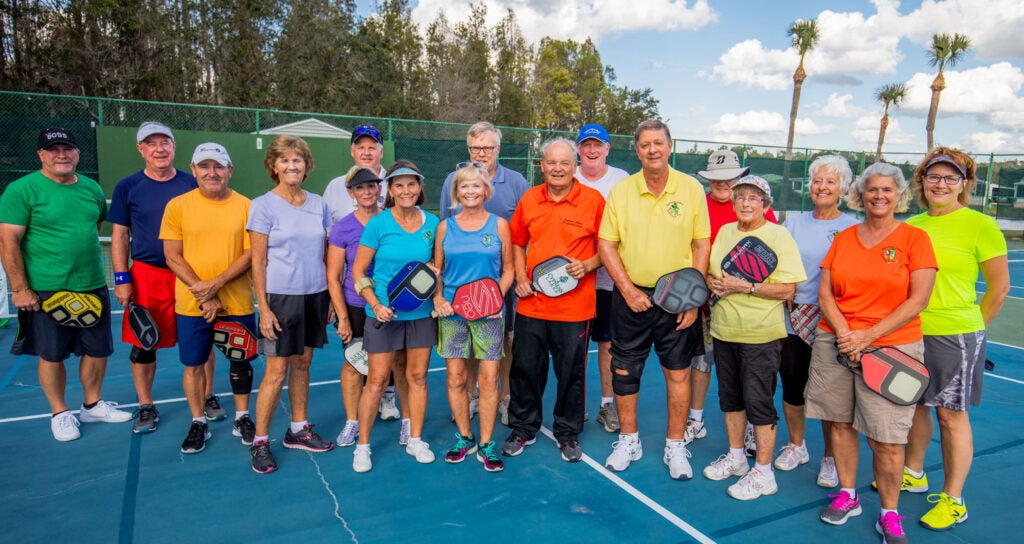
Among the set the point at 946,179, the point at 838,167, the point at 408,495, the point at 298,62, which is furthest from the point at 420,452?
the point at 298,62

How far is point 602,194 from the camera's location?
4211 millimetres

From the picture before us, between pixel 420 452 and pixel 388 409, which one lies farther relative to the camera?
pixel 388 409

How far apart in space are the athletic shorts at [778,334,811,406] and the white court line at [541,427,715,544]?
1.00 metres

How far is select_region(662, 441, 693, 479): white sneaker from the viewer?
3.54 m

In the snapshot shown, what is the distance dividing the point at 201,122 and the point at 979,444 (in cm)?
1403

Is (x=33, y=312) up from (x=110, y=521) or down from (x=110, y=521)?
up

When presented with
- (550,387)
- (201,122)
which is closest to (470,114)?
(201,122)

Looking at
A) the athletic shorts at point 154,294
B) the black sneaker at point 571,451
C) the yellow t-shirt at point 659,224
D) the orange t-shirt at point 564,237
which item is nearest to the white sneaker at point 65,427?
the athletic shorts at point 154,294

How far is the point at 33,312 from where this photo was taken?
3.96m

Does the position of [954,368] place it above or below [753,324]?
below

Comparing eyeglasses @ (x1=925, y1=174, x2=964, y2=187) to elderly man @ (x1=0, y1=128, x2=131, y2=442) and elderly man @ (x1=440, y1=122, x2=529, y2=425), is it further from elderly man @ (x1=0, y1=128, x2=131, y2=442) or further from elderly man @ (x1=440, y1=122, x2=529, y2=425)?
elderly man @ (x1=0, y1=128, x2=131, y2=442)

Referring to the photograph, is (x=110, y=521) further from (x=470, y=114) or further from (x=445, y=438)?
(x=470, y=114)

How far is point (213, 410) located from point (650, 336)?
3.11 metres

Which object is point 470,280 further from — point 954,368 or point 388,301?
point 954,368
